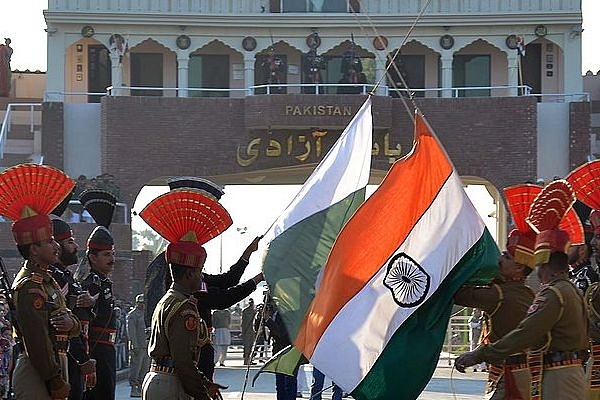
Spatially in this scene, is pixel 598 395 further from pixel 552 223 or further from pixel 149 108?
pixel 149 108

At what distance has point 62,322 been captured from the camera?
9.83 meters

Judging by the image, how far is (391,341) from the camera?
400 inches

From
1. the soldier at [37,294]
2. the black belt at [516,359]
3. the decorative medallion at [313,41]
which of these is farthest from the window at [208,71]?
the black belt at [516,359]

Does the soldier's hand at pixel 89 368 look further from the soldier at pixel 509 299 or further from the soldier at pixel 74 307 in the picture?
the soldier at pixel 509 299

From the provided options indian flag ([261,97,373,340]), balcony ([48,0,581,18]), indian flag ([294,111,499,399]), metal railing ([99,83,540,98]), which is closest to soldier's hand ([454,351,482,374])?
indian flag ([294,111,499,399])

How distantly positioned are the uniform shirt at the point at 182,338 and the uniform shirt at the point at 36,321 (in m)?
0.74

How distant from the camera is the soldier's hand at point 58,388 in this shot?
962cm

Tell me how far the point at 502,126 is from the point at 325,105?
4.78m

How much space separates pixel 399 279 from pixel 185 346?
180 centimetres

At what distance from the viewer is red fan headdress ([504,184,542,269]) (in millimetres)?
11008

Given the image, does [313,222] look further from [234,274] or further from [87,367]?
[87,367]

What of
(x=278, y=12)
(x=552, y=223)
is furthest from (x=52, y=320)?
(x=278, y=12)

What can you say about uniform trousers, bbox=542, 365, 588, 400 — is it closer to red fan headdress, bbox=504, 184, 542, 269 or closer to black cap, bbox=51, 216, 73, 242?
red fan headdress, bbox=504, 184, 542, 269

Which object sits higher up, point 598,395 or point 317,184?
point 317,184
